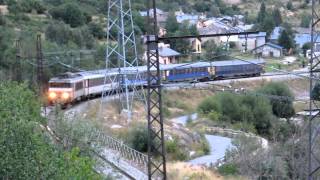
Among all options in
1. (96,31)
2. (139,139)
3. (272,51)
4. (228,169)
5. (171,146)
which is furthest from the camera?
(96,31)

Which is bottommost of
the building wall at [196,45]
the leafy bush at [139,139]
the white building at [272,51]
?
the leafy bush at [139,139]

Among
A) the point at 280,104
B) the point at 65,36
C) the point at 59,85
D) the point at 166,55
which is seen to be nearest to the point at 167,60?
the point at 166,55

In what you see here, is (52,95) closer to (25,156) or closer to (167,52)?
(167,52)

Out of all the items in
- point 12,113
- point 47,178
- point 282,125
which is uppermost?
point 12,113

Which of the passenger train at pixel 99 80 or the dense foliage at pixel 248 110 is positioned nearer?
the passenger train at pixel 99 80

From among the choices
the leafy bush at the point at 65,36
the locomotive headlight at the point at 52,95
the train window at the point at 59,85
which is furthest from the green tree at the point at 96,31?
the train window at the point at 59,85

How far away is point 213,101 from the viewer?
3406 cm

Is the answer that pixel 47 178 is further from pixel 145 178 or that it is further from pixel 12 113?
pixel 145 178

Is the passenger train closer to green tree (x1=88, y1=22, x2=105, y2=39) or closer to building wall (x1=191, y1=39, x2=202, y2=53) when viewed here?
building wall (x1=191, y1=39, x2=202, y2=53)

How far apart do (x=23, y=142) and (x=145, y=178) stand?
26.4 feet

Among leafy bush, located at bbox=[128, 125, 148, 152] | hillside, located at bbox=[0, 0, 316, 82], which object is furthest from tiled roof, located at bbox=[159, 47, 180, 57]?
Result: leafy bush, located at bbox=[128, 125, 148, 152]

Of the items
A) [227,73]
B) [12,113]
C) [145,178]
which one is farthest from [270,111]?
[12,113]

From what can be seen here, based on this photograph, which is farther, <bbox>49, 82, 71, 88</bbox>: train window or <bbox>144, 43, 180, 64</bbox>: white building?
<bbox>144, 43, 180, 64</bbox>: white building

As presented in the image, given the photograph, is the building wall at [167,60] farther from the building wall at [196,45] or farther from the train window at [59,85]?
the train window at [59,85]
